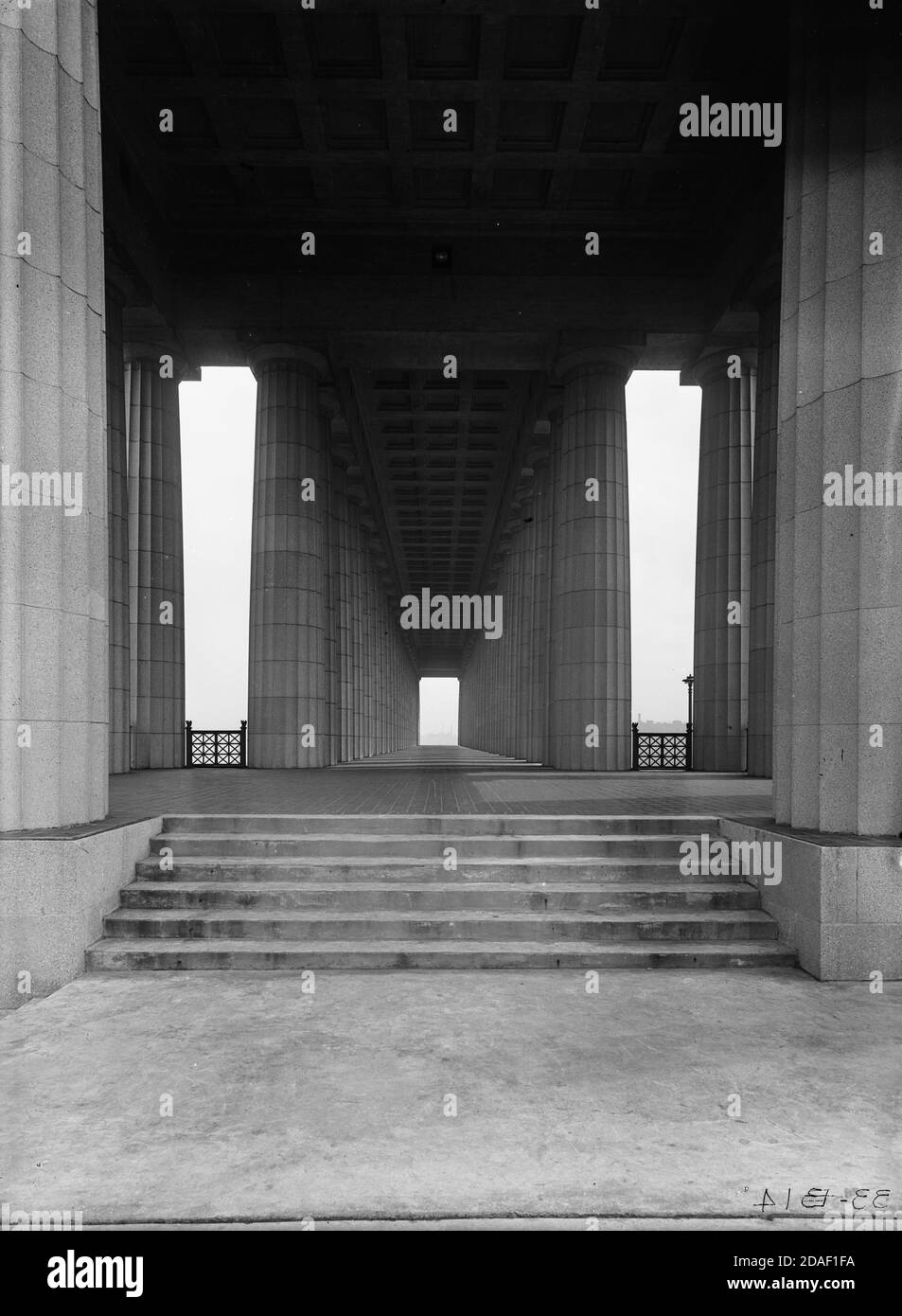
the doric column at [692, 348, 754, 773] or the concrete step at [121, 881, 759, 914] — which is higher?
the doric column at [692, 348, 754, 773]

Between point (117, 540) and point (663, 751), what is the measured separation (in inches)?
620

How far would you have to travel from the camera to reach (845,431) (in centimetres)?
→ 740

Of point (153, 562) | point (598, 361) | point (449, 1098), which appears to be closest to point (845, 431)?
point (449, 1098)

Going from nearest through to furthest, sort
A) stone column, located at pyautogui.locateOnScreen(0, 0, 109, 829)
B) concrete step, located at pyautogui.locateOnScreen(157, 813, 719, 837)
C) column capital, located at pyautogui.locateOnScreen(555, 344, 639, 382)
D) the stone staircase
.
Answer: stone column, located at pyautogui.locateOnScreen(0, 0, 109, 829) → the stone staircase → concrete step, located at pyautogui.locateOnScreen(157, 813, 719, 837) → column capital, located at pyautogui.locateOnScreen(555, 344, 639, 382)

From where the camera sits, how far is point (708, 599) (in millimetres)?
21734

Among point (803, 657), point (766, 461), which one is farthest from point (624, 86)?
point (803, 657)

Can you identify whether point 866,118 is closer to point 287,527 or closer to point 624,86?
point 624,86

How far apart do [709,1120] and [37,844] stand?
519 cm

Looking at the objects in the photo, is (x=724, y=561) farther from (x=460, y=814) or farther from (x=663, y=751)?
(x=460, y=814)

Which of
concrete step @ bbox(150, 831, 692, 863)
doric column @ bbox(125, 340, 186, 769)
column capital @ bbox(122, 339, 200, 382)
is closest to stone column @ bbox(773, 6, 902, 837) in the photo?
concrete step @ bbox(150, 831, 692, 863)

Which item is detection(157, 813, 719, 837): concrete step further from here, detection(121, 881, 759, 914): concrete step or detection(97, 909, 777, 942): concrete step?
detection(97, 909, 777, 942): concrete step

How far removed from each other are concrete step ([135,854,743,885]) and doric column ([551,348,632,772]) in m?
13.5

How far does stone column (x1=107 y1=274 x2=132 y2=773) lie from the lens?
19219mm
